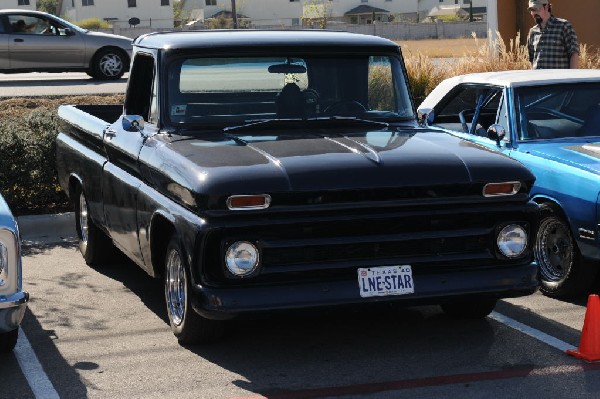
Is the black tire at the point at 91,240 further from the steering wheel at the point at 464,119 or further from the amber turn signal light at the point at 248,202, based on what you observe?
the amber turn signal light at the point at 248,202

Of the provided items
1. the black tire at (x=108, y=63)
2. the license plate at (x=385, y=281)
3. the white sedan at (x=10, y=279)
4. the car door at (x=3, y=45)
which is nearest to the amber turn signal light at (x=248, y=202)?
the license plate at (x=385, y=281)

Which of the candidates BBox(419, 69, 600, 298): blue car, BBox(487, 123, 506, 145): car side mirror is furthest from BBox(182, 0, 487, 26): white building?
BBox(487, 123, 506, 145): car side mirror

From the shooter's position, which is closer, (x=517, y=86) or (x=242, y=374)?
(x=242, y=374)

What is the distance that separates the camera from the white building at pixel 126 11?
9556cm

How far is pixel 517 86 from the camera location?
880 centimetres

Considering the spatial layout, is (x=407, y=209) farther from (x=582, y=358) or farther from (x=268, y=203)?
(x=582, y=358)

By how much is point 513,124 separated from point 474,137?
25.7 inches

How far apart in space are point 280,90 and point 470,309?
74.8 inches

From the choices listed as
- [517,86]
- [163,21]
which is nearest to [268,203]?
[517,86]

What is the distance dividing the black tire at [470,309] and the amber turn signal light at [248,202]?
1.74m

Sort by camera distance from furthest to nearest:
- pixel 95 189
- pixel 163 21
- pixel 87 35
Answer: pixel 163 21
pixel 87 35
pixel 95 189

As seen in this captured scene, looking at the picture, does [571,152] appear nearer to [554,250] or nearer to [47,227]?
[554,250]

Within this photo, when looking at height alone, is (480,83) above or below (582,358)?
above

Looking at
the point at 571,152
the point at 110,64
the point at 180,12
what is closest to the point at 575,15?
the point at 110,64
